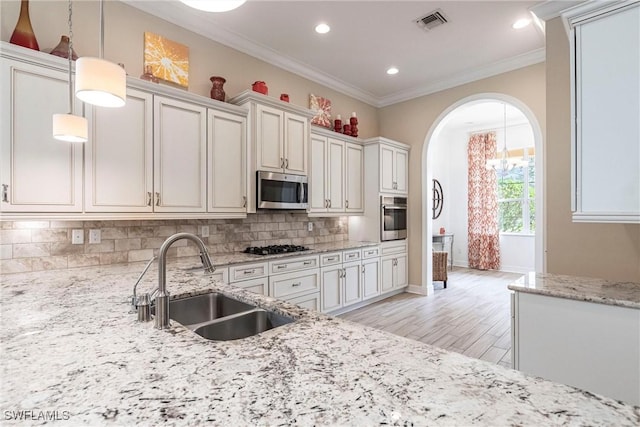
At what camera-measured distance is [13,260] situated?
219 cm

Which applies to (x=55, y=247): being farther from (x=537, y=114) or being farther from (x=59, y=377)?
(x=537, y=114)

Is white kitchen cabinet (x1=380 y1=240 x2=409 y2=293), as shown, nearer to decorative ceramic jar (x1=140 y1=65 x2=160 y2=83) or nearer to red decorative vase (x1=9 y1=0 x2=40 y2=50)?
decorative ceramic jar (x1=140 y1=65 x2=160 y2=83)

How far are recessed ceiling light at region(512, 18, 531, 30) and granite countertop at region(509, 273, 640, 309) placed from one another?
106 inches

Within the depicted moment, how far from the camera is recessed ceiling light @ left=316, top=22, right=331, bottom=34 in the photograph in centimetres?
327

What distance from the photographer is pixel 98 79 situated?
1.30m

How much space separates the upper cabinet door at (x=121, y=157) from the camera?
7.45ft

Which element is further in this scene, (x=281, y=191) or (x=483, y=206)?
(x=483, y=206)

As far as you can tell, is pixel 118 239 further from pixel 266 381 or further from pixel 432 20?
pixel 432 20

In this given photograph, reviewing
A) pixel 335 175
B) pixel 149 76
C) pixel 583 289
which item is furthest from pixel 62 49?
pixel 583 289

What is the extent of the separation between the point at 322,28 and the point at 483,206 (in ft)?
18.6

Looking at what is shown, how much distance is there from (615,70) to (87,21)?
366 cm

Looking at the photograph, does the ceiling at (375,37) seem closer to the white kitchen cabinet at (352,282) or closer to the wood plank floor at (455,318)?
the white kitchen cabinet at (352,282)

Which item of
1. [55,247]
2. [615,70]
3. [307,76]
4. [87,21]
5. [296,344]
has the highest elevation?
[307,76]

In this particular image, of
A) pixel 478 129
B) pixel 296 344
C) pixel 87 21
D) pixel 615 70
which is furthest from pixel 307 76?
pixel 478 129
